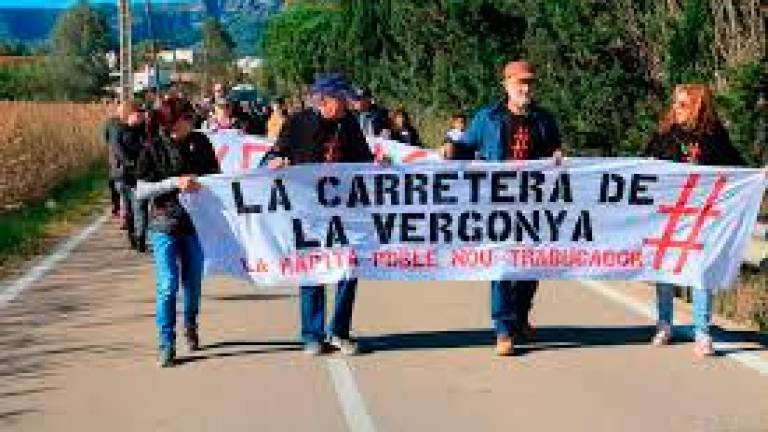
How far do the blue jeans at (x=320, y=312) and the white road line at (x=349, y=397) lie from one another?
25 centimetres

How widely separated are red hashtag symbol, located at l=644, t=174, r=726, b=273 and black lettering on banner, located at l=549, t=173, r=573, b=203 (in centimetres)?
60

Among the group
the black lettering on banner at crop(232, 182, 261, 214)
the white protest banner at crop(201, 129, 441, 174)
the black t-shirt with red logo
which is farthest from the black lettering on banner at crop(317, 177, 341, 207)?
the white protest banner at crop(201, 129, 441, 174)

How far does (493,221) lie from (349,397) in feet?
7.05

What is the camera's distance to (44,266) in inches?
667

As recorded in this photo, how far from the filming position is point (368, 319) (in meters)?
12.4

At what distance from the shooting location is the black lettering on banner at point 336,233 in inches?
421

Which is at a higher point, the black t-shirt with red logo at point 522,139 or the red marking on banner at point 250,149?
the black t-shirt with red logo at point 522,139

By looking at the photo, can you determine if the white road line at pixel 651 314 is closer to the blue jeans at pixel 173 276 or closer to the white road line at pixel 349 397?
the white road line at pixel 349 397

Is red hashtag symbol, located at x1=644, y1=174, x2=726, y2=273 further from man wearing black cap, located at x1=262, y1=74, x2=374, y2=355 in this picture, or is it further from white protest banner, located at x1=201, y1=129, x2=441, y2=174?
white protest banner, located at x1=201, y1=129, x2=441, y2=174

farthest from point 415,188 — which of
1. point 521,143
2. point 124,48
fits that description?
point 124,48

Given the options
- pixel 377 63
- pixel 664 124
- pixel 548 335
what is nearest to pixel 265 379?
pixel 548 335

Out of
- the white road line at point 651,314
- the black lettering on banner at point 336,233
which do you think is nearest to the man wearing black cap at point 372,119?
the white road line at point 651,314

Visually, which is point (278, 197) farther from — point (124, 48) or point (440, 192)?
point (124, 48)

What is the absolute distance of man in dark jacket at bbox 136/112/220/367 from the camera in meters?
10.3
